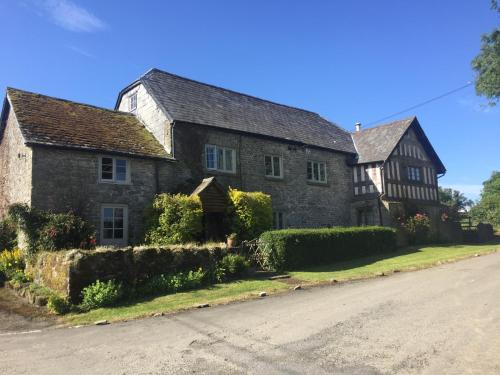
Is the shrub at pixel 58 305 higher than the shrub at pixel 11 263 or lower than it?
lower

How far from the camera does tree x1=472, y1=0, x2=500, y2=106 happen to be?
2180 cm

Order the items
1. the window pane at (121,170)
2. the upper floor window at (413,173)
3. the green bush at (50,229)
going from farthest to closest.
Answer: the upper floor window at (413,173) < the window pane at (121,170) < the green bush at (50,229)

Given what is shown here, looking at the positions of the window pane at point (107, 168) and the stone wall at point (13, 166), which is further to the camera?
the window pane at point (107, 168)

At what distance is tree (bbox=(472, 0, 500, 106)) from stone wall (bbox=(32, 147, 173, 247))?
57.7ft

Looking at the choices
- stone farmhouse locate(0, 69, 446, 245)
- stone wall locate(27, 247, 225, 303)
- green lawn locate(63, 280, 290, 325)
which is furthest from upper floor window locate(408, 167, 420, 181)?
stone wall locate(27, 247, 225, 303)

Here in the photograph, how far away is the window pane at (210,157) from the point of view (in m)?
21.4

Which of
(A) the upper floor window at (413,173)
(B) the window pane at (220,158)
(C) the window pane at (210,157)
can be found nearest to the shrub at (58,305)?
(C) the window pane at (210,157)

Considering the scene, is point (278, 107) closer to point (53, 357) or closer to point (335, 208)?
point (335, 208)

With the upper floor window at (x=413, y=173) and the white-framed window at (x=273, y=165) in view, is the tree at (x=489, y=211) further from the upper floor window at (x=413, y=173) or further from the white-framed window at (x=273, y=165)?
the white-framed window at (x=273, y=165)

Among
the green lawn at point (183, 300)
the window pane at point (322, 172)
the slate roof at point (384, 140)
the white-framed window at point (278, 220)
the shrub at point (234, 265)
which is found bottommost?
the green lawn at point (183, 300)

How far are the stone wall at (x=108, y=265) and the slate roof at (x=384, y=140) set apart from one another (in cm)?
1730

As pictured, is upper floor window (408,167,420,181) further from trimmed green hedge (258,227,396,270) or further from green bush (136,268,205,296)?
green bush (136,268,205,296)

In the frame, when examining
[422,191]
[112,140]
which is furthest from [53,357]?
[422,191]

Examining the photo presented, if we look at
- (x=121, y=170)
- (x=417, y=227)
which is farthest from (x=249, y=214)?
(x=417, y=227)
